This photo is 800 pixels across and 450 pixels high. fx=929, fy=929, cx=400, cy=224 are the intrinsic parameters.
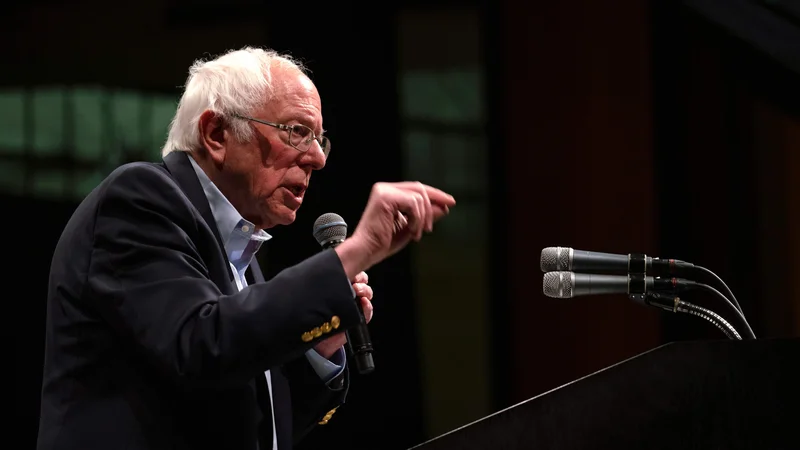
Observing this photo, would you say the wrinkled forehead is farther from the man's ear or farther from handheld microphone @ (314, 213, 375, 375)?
handheld microphone @ (314, 213, 375, 375)

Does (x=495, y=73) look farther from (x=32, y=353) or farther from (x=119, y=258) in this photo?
(x=119, y=258)

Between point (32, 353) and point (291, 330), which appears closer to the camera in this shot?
point (291, 330)

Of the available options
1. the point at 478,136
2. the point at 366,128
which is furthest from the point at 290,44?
the point at 478,136

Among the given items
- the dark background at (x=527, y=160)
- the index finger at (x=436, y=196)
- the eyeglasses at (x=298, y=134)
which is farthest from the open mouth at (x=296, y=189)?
the dark background at (x=527, y=160)

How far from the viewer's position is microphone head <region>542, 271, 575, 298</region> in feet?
5.45

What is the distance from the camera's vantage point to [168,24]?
129 inches

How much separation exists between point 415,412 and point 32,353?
156 cm

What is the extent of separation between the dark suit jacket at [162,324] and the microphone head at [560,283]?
1.54 ft

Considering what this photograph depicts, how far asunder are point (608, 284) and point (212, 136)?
0.77 metres

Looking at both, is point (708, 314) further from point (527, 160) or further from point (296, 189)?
point (527, 160)

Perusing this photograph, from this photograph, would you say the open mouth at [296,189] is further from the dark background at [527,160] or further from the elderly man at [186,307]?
the dark background at [527,160]

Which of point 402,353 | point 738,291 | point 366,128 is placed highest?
point 366,128

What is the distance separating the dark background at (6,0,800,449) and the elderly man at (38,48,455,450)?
180 cm

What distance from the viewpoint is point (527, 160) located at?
4137 mm
